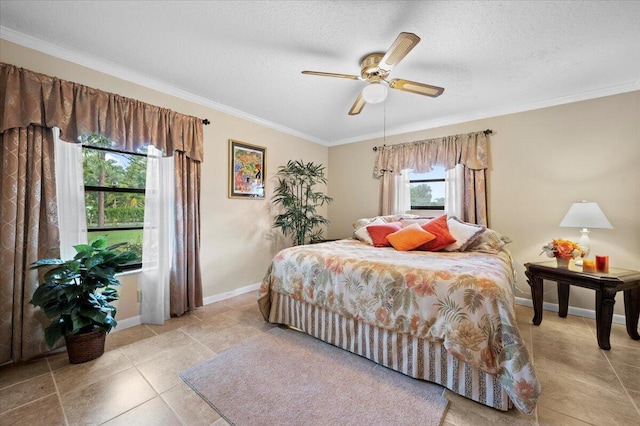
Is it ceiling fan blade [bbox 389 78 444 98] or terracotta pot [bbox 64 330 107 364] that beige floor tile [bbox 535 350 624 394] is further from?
terracotta pot [bbox 64 330 107 364]

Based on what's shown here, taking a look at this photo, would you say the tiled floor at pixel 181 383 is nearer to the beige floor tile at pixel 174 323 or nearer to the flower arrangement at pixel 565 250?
the beige floor tile at pixel 174 323

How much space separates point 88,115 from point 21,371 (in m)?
2.00

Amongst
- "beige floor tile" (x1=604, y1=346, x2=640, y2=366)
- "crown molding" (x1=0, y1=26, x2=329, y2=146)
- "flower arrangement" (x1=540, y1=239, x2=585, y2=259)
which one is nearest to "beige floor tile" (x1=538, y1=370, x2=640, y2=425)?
"beige floor tile" (x1=604, y1=346, x2=640, y2=366)

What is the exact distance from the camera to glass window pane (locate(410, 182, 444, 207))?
3.73m

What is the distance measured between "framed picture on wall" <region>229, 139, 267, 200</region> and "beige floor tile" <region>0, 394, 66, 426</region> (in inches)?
93.2

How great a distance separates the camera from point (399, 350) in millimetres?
1769

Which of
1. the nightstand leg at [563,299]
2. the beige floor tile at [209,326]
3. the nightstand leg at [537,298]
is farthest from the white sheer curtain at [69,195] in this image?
the nightstand leg at [563,299]

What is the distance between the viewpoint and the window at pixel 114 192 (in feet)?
7.64

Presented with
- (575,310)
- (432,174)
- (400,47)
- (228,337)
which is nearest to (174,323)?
(228,337)

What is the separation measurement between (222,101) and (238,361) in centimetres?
286

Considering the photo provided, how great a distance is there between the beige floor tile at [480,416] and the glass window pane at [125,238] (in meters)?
2.90

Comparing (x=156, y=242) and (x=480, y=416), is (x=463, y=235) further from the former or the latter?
(x=156, y=242)

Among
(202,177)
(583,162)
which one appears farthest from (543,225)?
(202,177)

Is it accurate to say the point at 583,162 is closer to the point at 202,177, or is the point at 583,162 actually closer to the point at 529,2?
the point at 529,2
